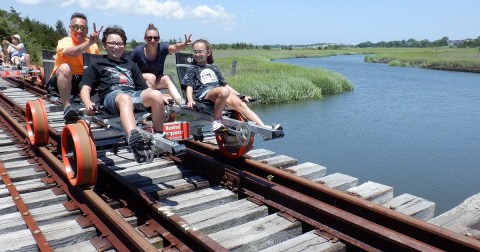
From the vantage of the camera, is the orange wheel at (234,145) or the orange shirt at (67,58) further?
the orange shirt at (67,58)

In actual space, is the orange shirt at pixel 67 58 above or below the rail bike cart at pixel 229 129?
above

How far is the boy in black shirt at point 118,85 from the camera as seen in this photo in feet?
13.0

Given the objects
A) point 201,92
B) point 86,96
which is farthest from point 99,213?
point 201,92

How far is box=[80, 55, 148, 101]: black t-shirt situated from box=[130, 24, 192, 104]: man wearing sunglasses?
4.14 feet

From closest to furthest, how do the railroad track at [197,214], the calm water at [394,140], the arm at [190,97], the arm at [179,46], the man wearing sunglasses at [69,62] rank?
1. the railroad track at [197,214]
2. the arm at [190,97]
3. the man wearing sunglasses at [69,62]
4. the arm at [179,46]
5. the calm water at [394,140]

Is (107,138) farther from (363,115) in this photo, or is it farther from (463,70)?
(463,70)

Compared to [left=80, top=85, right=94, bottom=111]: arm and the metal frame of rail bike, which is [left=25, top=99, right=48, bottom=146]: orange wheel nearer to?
the metal frame of rail bike

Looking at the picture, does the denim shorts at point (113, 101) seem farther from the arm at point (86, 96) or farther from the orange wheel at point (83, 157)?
the orange wheel at point (83, 157)

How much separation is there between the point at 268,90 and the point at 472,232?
1340 cm

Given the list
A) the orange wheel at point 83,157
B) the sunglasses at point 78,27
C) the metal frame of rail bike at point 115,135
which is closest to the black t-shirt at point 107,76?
the metal frame of rail bike at point 115,135

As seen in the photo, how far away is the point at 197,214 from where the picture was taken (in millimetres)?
3609

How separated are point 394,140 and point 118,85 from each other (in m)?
8.73

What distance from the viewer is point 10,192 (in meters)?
3.94

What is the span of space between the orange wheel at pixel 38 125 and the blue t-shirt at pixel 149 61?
4.51 ft
